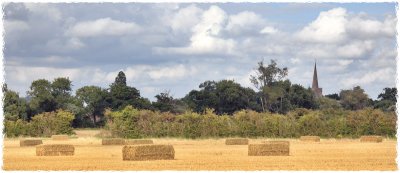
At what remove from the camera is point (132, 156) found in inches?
979

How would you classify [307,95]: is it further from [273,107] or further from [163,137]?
[163,137]

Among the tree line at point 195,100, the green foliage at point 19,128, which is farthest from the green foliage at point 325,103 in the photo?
the green foliage at point 19,128

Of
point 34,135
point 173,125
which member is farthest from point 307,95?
point 34,135

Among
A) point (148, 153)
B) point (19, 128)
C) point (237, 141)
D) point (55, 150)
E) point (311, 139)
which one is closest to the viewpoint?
point (148, 153)

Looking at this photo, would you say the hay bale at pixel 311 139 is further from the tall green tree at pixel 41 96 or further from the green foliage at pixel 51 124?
the tall green tree at pixel 41 96

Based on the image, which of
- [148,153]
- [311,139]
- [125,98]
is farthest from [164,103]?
[148,153]

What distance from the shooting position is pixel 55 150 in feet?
96.1

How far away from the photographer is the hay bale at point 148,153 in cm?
2478

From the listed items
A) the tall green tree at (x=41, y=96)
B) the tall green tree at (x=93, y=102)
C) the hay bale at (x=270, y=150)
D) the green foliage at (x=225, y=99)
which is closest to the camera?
the hay bale at (x=270, y=150)

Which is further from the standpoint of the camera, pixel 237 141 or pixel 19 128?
pixel 19 128

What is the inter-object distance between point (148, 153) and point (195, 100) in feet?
164

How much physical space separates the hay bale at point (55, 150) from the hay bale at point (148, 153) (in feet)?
15.6

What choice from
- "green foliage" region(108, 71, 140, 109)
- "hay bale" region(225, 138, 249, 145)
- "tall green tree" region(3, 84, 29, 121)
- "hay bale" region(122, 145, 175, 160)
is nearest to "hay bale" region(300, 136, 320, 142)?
"hay bale" region(225, 138, 249, 145)

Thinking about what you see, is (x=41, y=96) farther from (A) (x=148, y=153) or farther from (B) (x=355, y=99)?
(A) (x=148, y=153)
